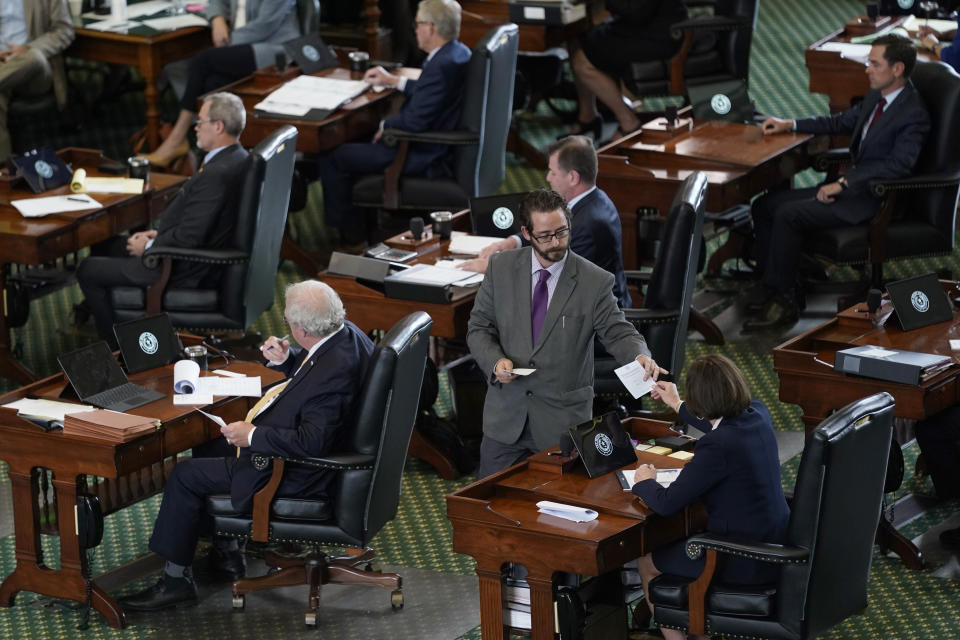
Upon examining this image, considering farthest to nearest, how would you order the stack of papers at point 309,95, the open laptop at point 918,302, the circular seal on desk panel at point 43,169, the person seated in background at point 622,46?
the person seated in background at point 622,46
the stack of papers at point 309,95
the circular seal on desk panel at point 43,169
the open laptop at point 918,302

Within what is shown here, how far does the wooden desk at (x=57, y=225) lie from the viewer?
7.42 meters

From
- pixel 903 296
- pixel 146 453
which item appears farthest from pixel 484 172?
pixel 146 453

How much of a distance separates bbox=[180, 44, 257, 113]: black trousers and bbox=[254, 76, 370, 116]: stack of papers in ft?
2.35

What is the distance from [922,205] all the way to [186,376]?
3683 mm

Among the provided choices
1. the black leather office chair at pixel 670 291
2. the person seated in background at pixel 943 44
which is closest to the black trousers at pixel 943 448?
the black leather office chair at pixel 670 291

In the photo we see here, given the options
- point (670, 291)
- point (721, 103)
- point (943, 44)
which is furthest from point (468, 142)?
point (943, 44)

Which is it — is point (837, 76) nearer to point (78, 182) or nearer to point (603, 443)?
point (78, 182)

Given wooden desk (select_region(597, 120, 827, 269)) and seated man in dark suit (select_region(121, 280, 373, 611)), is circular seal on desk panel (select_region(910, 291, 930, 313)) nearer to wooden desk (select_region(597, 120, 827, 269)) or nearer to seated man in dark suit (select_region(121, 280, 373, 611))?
wooden desk (select_region(597, 120, 827, 269))

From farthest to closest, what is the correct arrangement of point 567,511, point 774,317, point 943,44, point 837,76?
point 943,44 → point 837,76 → point 774,317 → point 567,511

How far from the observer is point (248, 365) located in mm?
6258

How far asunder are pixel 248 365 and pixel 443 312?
2.57 feet

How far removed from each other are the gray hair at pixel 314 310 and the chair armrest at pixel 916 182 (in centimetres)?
310

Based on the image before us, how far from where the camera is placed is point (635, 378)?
5.20m

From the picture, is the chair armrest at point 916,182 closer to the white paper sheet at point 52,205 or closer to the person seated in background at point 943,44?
the person seated in background at point 943,44
